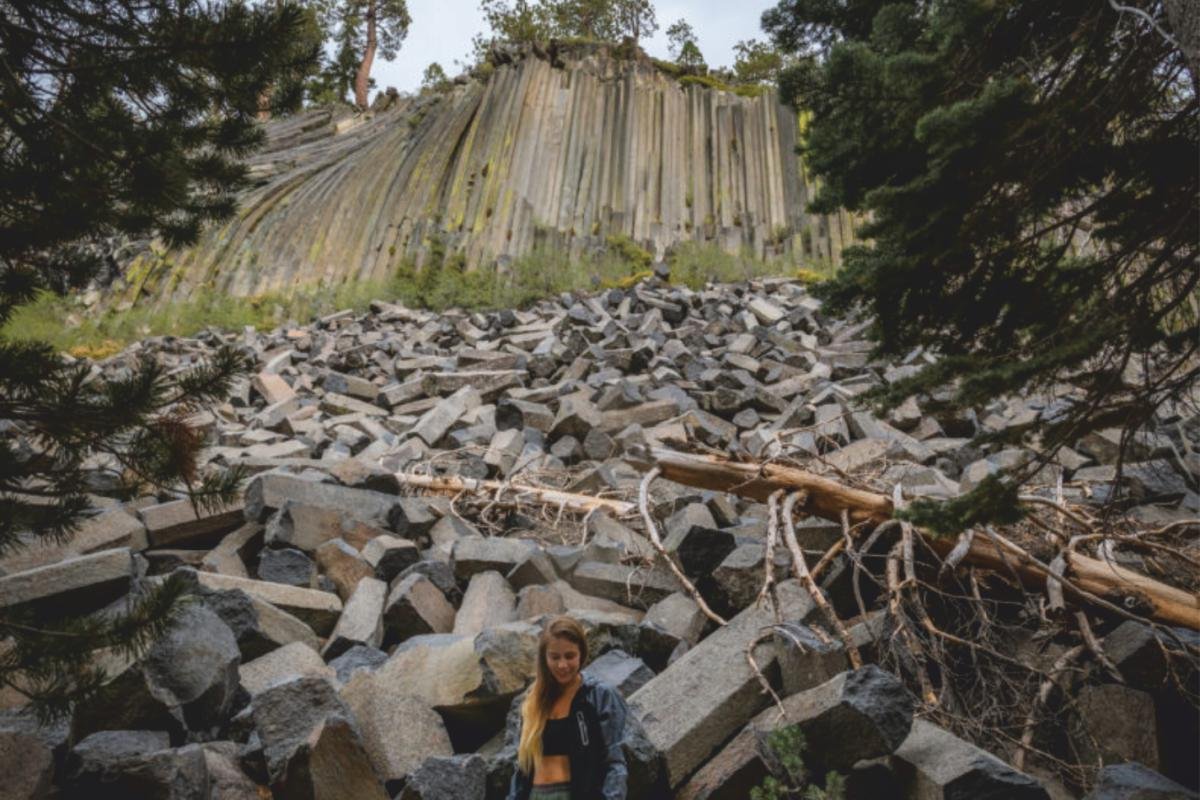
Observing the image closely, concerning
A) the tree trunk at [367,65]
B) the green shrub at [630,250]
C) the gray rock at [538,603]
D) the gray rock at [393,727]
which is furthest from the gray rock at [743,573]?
the tree trunk at [367,65]

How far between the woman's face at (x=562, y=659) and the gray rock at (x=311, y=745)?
71 centimetres

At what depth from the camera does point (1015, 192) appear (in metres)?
2.57

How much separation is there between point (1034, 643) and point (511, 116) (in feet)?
57.4

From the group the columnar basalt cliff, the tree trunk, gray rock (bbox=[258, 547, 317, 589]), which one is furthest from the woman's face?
the tree trunk

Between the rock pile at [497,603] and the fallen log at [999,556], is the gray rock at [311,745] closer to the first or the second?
the rock pile at [497,603]

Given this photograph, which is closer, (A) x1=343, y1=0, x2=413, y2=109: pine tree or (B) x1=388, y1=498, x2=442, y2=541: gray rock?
(B) x1=388, y1=498, x2=442, y2=541: gray rock

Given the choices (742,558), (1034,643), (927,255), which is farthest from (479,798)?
(927,255)

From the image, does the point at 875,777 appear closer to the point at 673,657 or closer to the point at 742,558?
the point at 673,657

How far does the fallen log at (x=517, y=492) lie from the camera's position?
196 inches

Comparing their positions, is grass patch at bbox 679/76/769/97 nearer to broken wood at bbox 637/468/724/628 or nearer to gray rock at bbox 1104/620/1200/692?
broken wood at bbox 637/468/724/628

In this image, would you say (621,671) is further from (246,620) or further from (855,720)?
(246,620)

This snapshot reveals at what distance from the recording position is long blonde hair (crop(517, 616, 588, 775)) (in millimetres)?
2262

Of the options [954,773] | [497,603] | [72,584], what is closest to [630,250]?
[497,603]

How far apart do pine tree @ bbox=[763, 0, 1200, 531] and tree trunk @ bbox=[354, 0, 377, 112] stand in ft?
84.1
